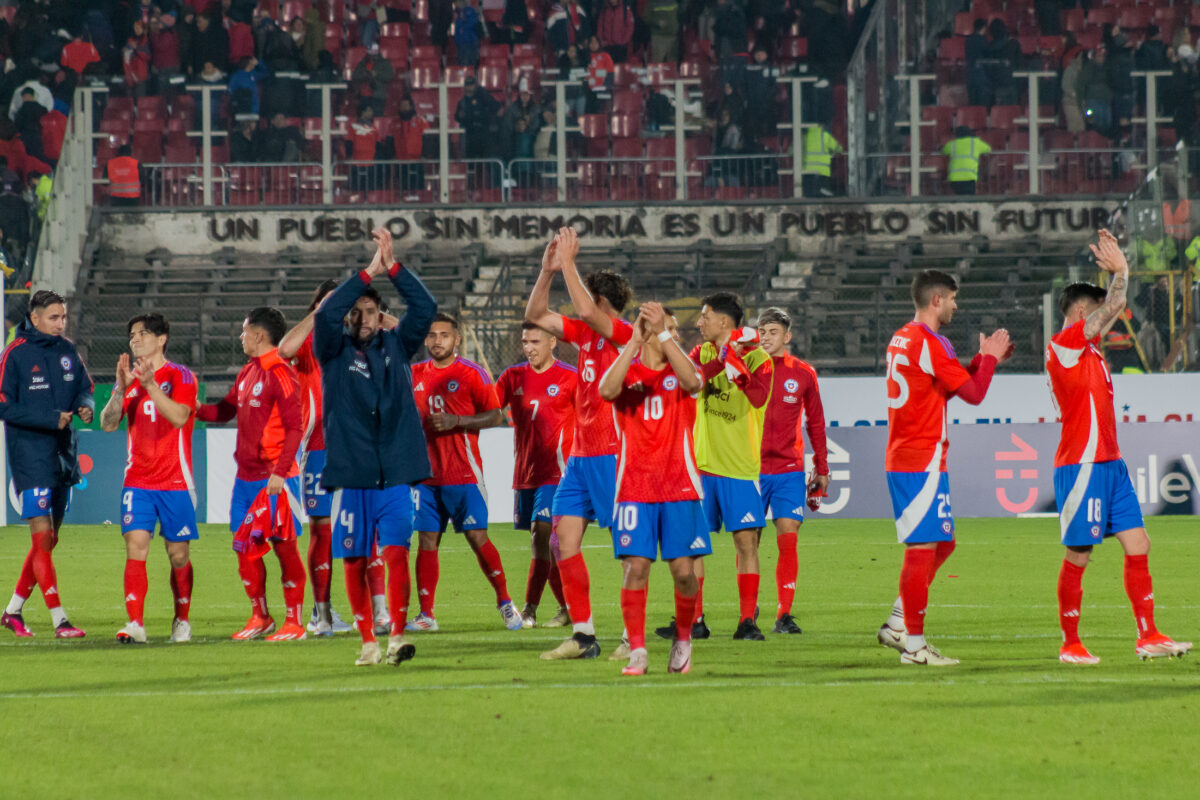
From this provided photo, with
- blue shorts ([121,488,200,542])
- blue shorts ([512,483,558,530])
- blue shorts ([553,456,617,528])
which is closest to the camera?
blue shorts ([553,456,617,528])

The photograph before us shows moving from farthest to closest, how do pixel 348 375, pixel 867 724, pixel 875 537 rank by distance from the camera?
pixel 875 537 → pixel 348 375 → pixel 867 724

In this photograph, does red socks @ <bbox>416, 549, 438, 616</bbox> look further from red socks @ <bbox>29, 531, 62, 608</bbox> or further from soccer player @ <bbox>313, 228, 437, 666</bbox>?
red socks @ <bbox>29, 531, 62, 608</bbox>

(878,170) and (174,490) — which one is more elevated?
(878,170)

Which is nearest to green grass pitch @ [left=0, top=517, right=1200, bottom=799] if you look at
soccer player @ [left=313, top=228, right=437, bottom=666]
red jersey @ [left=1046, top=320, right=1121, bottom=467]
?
soccer player @ [left=313, top=228, right=437, bottom=666]

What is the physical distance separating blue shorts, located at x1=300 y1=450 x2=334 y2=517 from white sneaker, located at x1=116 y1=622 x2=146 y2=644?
1.26 metres

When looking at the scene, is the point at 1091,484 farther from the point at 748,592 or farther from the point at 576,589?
the point at 576,589

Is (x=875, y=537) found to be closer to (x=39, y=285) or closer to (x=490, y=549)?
(x=490, y=549)

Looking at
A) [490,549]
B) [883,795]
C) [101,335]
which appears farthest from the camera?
[101,335]

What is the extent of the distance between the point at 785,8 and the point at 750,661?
2481cm

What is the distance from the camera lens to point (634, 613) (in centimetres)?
732

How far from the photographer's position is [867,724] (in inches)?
234

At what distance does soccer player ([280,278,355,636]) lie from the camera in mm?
9383

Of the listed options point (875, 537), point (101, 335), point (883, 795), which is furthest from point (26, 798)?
point (101, 335)

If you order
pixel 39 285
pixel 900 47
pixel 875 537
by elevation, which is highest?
→ pixel 900 47
